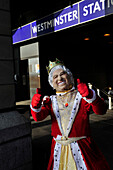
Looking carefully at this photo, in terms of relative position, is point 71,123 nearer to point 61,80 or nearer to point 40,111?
point 40,111

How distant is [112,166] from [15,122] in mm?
2153

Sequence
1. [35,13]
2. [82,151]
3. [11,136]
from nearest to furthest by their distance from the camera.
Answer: [82,151], [11,136], [35,13]

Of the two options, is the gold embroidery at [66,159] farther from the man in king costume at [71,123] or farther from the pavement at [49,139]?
the pavement at [49,139]

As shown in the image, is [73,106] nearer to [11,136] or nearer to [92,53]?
[11,136]

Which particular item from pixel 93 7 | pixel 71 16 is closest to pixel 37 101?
pixel 93 7

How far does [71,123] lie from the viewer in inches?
83.8

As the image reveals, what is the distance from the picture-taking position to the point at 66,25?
5.92 m

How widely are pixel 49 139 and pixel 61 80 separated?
3332 millimetres

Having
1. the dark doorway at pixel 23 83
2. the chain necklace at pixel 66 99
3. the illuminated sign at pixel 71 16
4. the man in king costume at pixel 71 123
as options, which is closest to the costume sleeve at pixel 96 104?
the man in king costume at pixel 71 123

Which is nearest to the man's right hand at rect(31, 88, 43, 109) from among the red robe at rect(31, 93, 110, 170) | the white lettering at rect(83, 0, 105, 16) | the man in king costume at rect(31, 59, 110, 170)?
the man in king costume at rect(31, 59, 110, 170)

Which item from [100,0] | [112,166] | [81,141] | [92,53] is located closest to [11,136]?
[81,141]

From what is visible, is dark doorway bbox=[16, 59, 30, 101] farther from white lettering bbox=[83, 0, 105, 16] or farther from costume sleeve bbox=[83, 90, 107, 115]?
costume sleeve bbox=[83, 90, 107, 115]

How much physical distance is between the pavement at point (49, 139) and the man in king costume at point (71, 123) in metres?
1.72

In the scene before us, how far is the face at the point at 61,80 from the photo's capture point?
2234mm
